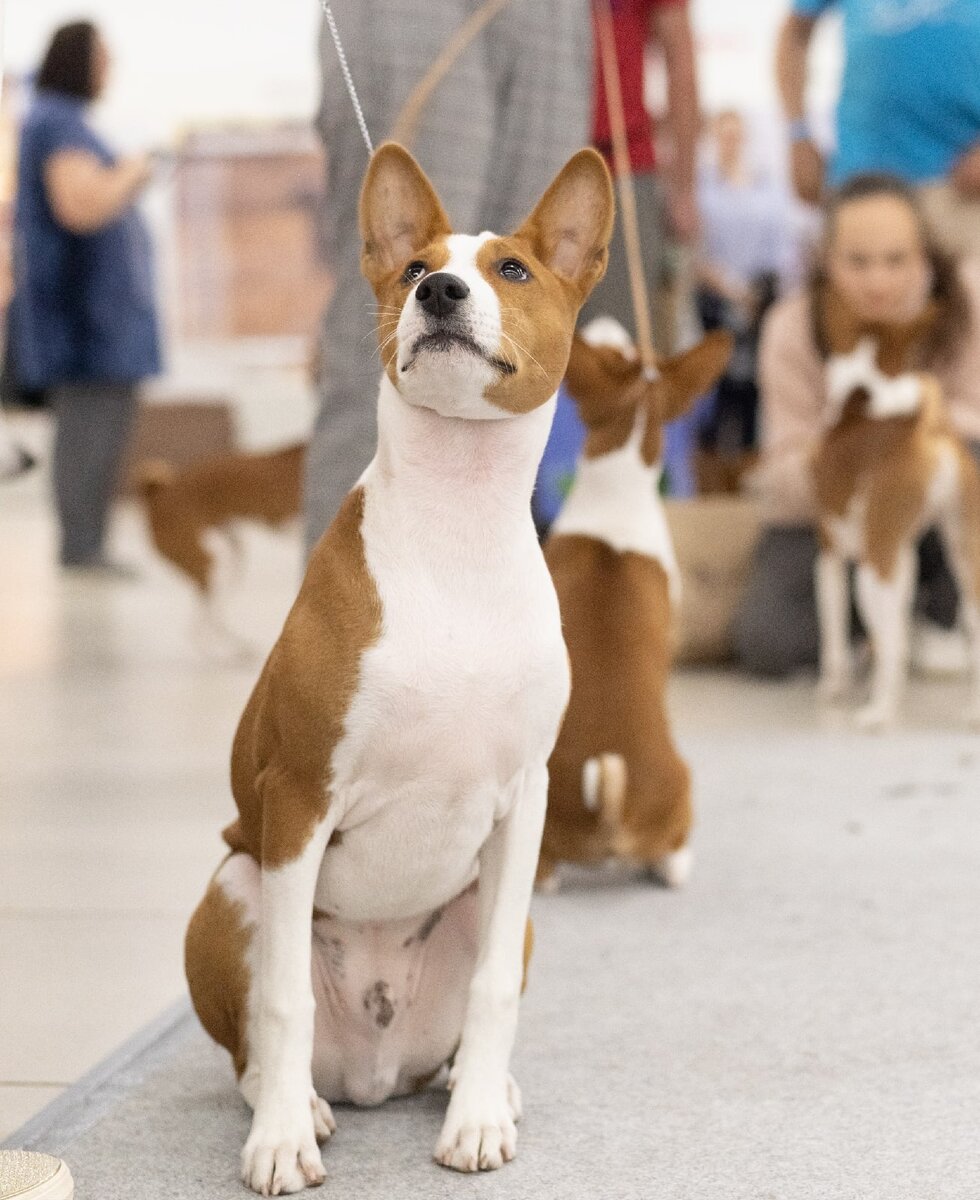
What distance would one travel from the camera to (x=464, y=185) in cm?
223

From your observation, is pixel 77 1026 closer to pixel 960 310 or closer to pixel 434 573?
pixel 434 573

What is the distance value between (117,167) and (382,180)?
446 cm

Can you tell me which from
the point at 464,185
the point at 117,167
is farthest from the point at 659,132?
the point at 464,185

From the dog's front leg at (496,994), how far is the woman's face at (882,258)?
2423 millimetres

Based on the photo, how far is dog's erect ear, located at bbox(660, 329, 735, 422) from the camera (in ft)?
7.54

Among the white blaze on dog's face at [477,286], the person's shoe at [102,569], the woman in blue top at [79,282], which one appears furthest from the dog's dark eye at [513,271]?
the person's shoe at [102,569]

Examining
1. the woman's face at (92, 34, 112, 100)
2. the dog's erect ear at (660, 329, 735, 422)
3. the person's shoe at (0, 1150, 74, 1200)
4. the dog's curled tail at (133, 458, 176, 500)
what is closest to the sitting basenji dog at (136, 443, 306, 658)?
the dog's curled tail at (133, 458, 176, 500)

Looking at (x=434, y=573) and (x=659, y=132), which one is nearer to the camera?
(x=434, y=573)

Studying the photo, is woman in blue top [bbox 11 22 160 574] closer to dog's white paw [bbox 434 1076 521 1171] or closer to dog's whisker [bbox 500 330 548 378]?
dog's whisker [bbox 500 330 548 378]

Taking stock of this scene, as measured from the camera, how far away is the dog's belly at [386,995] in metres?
1.50

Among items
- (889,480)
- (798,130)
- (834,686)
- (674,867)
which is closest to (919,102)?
(798,130)

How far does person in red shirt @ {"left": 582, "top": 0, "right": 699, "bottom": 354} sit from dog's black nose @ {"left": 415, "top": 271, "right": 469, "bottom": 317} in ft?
5.06

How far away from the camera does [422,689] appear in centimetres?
133

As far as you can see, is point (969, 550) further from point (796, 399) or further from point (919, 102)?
point (919, 102)
